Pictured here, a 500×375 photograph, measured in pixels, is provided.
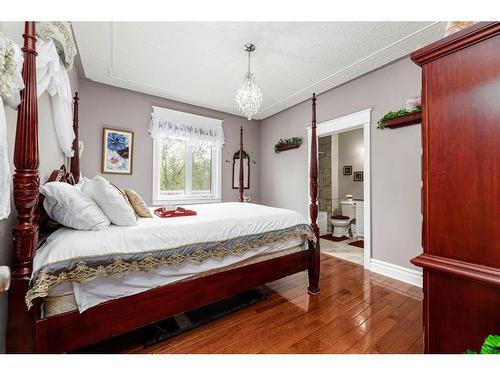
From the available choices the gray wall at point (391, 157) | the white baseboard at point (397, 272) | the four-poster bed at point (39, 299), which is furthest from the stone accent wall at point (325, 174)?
the four-poster bed at point (39, 299)

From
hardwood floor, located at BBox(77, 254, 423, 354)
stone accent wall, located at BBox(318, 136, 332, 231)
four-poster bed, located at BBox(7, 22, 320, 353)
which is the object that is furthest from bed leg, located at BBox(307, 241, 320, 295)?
stone accent wall, located at BBox(318, 136, 332, 231)

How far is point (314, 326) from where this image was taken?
176 cm

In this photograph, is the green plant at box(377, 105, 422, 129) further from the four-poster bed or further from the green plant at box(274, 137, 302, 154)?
the four-poster bed

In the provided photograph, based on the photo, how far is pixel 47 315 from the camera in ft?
3.71

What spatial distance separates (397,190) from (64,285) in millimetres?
3222

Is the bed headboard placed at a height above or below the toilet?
above

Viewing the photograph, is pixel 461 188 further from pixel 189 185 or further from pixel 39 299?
pixel 189 185

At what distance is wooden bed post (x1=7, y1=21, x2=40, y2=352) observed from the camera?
98 cm

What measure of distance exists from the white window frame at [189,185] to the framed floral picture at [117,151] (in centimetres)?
39

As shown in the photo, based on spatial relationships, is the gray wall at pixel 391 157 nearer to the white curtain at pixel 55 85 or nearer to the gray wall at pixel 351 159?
the gray wall at pixel 351 159

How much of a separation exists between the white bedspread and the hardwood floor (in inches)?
20.0

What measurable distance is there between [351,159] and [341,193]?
886 mm

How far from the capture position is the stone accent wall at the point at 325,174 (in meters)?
5.23

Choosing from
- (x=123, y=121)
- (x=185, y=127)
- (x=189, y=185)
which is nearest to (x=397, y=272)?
(x=189, y=185)
